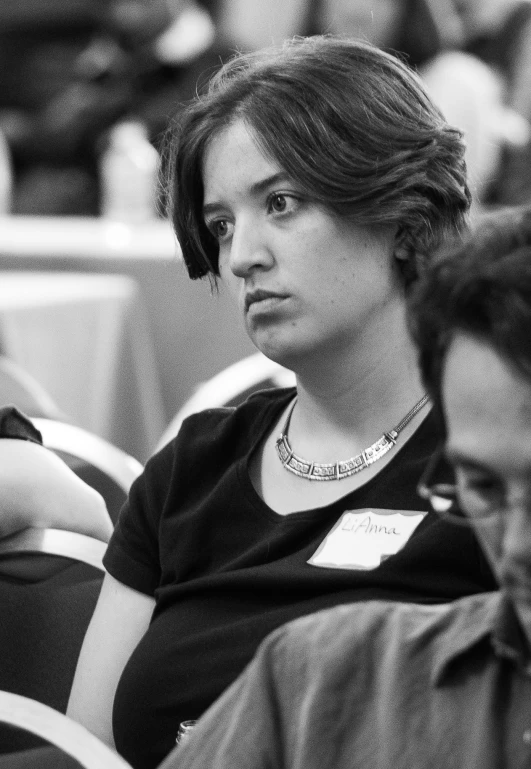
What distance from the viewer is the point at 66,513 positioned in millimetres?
1641

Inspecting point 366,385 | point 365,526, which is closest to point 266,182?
point 366,385

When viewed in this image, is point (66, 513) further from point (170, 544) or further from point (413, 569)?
point (413, 569)

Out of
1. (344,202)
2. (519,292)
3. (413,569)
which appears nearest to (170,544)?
(413,569)

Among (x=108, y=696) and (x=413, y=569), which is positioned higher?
(x=413, y=569)

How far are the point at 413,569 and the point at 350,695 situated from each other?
344 mm

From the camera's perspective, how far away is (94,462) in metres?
1.93

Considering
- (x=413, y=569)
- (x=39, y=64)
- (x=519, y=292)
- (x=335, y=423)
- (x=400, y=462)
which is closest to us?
(x=519, y=292)

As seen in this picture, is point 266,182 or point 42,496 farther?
point 42,496

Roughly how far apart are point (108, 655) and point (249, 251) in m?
0.55

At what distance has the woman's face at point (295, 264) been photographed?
142cm

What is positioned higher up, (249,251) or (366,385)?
(249,251)

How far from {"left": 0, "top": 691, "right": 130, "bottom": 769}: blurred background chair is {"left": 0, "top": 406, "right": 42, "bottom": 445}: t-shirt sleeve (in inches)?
21.6

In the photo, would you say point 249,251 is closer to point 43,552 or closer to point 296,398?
point 296,398

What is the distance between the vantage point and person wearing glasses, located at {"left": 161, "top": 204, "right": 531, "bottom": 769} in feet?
2.61
